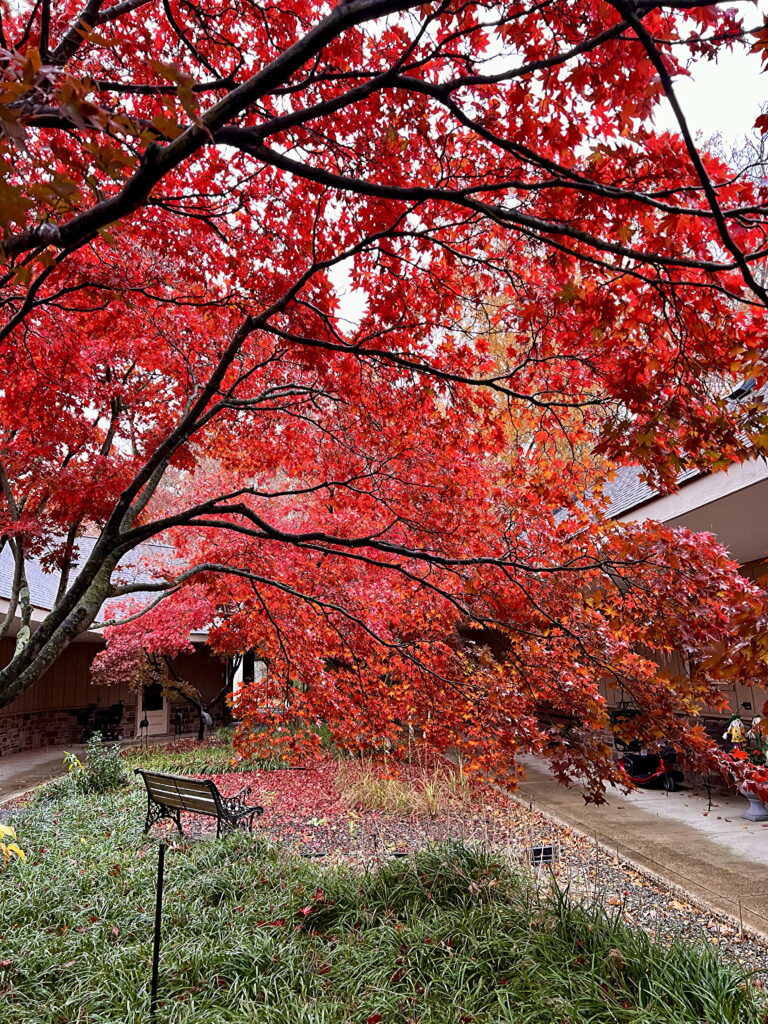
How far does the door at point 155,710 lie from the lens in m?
20.7

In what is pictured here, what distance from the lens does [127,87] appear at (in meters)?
3.20

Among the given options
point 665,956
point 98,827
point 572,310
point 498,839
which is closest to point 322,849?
point 498,839

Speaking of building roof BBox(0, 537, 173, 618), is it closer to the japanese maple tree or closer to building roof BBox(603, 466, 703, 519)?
the japanese maple tree

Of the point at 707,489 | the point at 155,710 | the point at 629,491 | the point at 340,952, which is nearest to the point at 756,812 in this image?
the point at 707,489

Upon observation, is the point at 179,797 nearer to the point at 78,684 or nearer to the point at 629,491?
the point at 629,491

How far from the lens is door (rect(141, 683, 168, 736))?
20.7 metres

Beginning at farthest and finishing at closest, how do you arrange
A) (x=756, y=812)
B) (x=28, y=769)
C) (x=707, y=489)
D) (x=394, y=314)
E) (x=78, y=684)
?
(x=78, y=684)
(x=28, y=769)
(x=756, y=812)
(x=707, y=489)
(x=394, y=314)

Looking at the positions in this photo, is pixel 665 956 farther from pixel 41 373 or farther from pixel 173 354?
pixel 41 373

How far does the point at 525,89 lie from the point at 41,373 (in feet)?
16.6

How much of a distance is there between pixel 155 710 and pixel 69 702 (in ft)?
9.37

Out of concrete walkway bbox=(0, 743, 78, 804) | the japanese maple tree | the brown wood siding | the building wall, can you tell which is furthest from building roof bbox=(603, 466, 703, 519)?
the building wall

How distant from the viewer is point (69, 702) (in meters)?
18.9

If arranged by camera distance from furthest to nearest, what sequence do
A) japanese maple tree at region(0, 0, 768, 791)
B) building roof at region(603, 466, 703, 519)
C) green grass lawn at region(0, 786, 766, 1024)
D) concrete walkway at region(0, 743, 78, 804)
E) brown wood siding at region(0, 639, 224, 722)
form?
brown wood siding at region(0, 639, 224, 722) < concrete walkway at region(0, 743, 78, 804) < building roof at region(603, 466, 703, 519) < green grass lawn at region(0, 786, 766, 1024) < japanese maple tree at region(0, 0, 768, 791)

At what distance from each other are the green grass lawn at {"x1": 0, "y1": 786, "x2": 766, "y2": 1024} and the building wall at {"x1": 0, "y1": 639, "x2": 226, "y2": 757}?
1193cm
